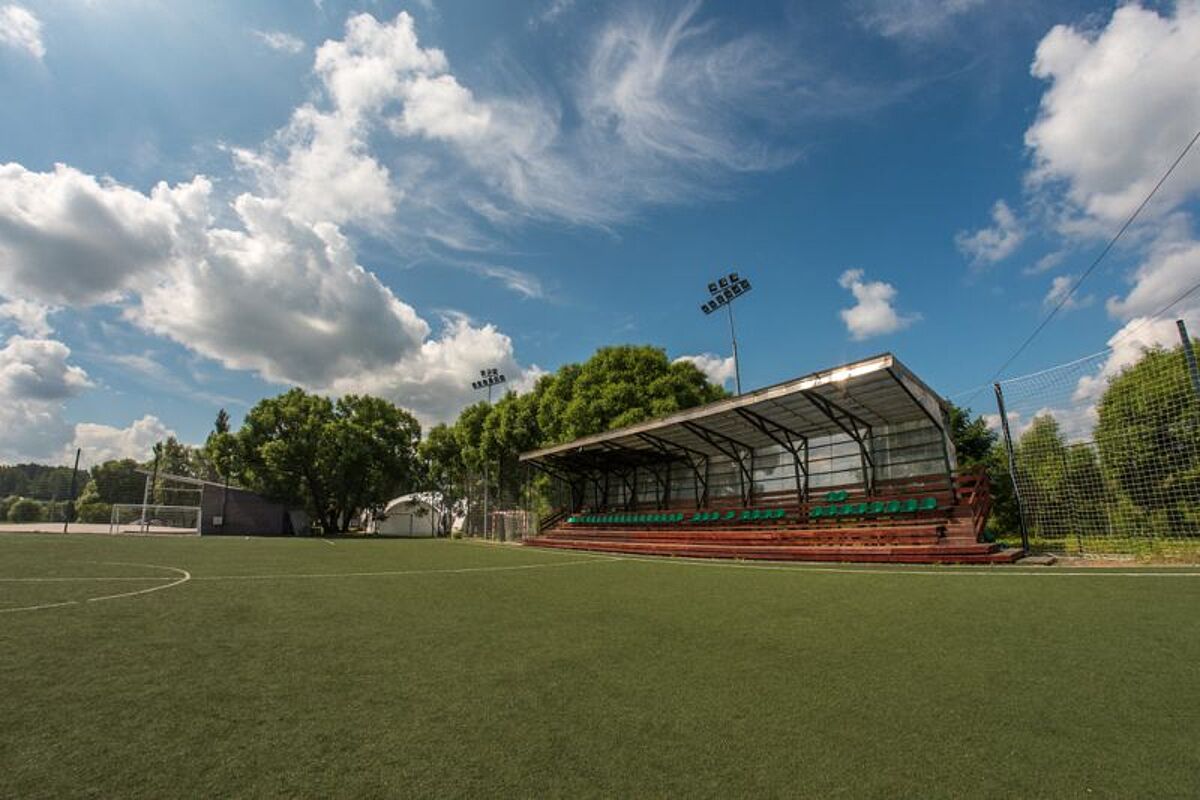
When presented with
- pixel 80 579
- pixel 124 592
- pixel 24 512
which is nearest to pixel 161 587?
pixel 124 592

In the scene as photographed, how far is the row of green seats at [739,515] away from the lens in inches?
741

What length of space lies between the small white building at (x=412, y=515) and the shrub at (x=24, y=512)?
4892 cm

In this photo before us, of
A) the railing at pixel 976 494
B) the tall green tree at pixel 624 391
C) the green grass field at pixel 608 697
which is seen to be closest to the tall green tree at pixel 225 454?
the tall green tree at pixel 624 391

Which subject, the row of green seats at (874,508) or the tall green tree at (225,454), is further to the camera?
the tall green tree at (225,454)

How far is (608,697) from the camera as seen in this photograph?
Result: 3.62 metres

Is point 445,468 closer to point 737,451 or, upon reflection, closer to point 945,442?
point 737,451

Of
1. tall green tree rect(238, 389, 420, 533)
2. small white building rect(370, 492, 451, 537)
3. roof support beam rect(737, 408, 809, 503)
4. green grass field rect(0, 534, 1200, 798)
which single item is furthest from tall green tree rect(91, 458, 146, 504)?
green grass field rect(0, 534, 1200, 798)

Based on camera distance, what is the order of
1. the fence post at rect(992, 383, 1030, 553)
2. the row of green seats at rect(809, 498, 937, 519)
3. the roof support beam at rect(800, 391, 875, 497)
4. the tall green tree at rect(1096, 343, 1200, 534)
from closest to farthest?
the tall green tree at rect(1096, 343, 1200, 534) → the fence post at rect(992, 383, 1030, 553) → the row of green seats at rect(809, 498, 937, 519) → the roof support beam at rect(800, 391, 875, 497)

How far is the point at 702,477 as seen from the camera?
2536cm

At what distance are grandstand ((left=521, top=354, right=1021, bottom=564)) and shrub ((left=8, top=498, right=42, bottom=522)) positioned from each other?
83898 millimetres

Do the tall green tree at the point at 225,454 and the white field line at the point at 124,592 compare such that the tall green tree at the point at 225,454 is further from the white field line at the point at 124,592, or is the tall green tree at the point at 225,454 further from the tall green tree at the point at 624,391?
the white field line at the point at 124,592

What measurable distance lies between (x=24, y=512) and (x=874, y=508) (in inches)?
3982

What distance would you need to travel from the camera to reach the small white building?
56.0 metres

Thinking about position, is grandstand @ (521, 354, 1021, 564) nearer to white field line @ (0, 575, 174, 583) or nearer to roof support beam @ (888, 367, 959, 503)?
roof support beam @ (888, 367, 959, 503)
